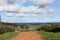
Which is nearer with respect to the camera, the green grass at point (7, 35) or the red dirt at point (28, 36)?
the green grass at point (7, 35)

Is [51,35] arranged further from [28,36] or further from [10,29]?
[10,29]

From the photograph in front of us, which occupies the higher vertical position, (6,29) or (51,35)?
(6,29)

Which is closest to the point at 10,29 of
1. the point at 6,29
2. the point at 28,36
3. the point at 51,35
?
the point at 6,29

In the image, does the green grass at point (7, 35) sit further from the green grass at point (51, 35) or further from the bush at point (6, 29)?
the green grass at point (51, 35)

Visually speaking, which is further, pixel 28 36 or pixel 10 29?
pixel 28 36

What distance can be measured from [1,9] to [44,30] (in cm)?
147

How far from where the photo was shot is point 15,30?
4.26 meters

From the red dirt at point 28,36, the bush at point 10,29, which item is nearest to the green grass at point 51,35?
the red dirt at point 28,36

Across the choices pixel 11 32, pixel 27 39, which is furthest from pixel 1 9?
pixel 27 39

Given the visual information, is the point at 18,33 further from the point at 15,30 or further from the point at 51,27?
the point at 51,27

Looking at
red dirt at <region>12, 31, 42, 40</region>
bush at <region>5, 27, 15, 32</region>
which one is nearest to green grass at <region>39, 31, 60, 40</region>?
red dirt at <region>12, 31, 42, 40</region>

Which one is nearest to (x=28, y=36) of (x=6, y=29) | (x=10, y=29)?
(x=10, y=29)

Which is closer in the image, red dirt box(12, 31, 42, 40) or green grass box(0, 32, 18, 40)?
green grass box(0, 32, 18, 40)

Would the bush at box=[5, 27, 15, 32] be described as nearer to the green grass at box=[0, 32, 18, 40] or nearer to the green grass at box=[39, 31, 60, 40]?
the green grass at box=[0, 32, 18, 40]
